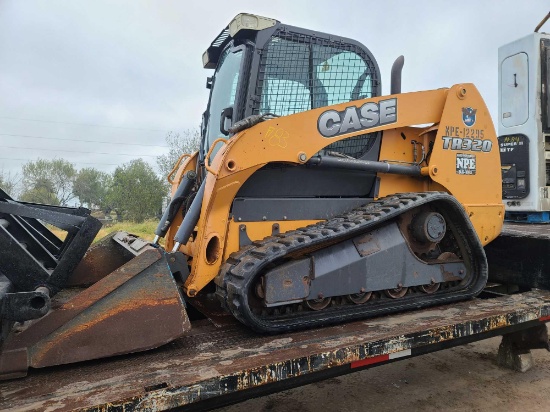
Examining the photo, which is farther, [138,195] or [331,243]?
[138,195]

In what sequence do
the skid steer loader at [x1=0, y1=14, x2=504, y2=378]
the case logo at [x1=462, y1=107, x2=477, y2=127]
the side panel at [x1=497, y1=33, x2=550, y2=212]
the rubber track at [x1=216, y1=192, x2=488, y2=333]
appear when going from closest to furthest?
the skid steer loader at [x1=0, y1=14, x2=504, y2=378], the rubber track at [x1=216, y1=192, x2=488, y2=333], the case logo at [x1=462, y1=107, x2=477, y2=127], the side panel at [x1=497, y1=33, x2=550, y2=212]

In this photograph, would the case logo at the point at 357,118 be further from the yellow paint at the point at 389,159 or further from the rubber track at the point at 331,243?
the rubber track at the point at 331,243

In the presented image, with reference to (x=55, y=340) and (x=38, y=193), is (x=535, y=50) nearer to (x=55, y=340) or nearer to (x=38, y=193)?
(x=55, y=340)

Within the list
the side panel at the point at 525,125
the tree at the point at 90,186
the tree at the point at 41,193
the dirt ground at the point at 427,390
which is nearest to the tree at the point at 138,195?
the tree at the point at 41,193

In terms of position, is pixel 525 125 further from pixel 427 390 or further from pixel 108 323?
pixel 108 323

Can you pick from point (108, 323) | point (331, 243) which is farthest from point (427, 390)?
point (108, 323)

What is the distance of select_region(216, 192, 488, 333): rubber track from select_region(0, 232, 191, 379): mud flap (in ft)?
1.21

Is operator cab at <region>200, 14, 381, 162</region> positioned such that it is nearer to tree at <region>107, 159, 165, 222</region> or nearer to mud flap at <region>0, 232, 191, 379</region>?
mud flap at <region>0, 232, 191, 379</region>

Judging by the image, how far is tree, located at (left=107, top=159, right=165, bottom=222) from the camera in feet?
106

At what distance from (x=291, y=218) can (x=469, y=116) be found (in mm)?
1814

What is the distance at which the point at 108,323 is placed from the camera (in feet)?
7.45

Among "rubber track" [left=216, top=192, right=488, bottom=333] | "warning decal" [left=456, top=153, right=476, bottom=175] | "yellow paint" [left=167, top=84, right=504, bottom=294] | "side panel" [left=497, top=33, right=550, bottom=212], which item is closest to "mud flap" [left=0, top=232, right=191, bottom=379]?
"rubber track" [left=216, top=192, right=488, bottom=333]

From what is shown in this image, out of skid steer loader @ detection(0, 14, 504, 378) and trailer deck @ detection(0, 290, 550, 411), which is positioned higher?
skid steer loader @ detection(0, 14, 504, 378)

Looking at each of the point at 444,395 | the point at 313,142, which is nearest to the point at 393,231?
the point at 313,142
